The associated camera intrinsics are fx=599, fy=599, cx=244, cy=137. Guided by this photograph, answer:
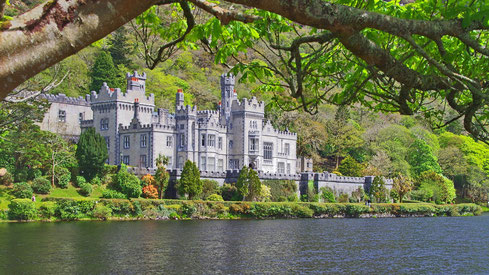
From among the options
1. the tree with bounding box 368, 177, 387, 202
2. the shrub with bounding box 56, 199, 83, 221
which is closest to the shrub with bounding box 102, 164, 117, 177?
the shrub with bounding box 56, 199, 83, 221

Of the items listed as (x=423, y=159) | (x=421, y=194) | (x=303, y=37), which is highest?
(x=423, y=159)

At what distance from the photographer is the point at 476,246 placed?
133 ft

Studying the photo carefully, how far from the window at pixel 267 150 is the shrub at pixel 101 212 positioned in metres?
25.6

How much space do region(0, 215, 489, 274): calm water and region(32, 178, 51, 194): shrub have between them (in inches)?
253

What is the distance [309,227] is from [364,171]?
3118cm

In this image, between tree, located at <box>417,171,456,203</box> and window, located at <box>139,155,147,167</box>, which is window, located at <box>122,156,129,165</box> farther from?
tree, located at <box>417,171,456,203</box>

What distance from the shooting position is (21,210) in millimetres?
45125

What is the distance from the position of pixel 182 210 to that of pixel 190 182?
4206 mm

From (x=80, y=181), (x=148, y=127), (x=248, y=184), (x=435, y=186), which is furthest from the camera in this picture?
(x=435, y=186)

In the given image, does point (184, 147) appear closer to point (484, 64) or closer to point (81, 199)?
point (81, 199)

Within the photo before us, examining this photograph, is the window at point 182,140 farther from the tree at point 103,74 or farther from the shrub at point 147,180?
the tree at point 103,74

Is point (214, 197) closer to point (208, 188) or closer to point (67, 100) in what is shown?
point (208, 188)

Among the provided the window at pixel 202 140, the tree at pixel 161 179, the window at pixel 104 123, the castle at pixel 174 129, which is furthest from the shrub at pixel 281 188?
the window at pixel 104 123

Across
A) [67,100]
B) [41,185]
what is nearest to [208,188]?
[41,185]
